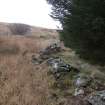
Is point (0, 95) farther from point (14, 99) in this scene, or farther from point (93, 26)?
point (93, 26)

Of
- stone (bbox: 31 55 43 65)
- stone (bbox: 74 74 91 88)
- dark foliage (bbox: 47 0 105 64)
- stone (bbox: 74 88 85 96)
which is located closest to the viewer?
stone (bbox: 74 88 85 96)

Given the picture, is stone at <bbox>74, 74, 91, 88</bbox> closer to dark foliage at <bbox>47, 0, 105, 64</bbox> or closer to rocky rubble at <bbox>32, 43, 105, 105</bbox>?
rocky rubble at <bbox>32, 43, 105, 105</bbox>

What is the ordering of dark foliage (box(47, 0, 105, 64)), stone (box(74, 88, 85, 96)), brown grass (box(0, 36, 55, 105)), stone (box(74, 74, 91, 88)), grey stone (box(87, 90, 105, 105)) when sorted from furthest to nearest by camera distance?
stone (box(74, 74, 91, 88)) → dark foliage (box(47, 0, 105, 64)) → stone (box(74, 88, 85, 96)) → brown grass (box(0, 36, 55, 105)) → grey stone (box(87, 90, 105, 105))

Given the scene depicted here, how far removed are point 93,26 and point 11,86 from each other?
248cm

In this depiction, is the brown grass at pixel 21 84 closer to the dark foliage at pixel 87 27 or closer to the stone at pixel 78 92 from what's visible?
the stone at pixel 78 92

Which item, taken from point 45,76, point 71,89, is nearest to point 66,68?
point 45,76

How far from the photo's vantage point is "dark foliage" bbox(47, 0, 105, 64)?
18.9ft

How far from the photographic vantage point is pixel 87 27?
6059 millimetres

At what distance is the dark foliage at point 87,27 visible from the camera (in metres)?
5.77

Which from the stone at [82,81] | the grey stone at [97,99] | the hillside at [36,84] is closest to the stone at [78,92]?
the hillside at [36,84]

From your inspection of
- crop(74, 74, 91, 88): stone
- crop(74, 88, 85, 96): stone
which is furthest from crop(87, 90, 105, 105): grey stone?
crop(74, 74, 91, 88): stone

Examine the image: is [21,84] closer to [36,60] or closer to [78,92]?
[78,92]

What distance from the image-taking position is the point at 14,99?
4.98 meters

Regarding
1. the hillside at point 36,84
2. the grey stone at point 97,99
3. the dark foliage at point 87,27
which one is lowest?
the hillside at point 36,84
